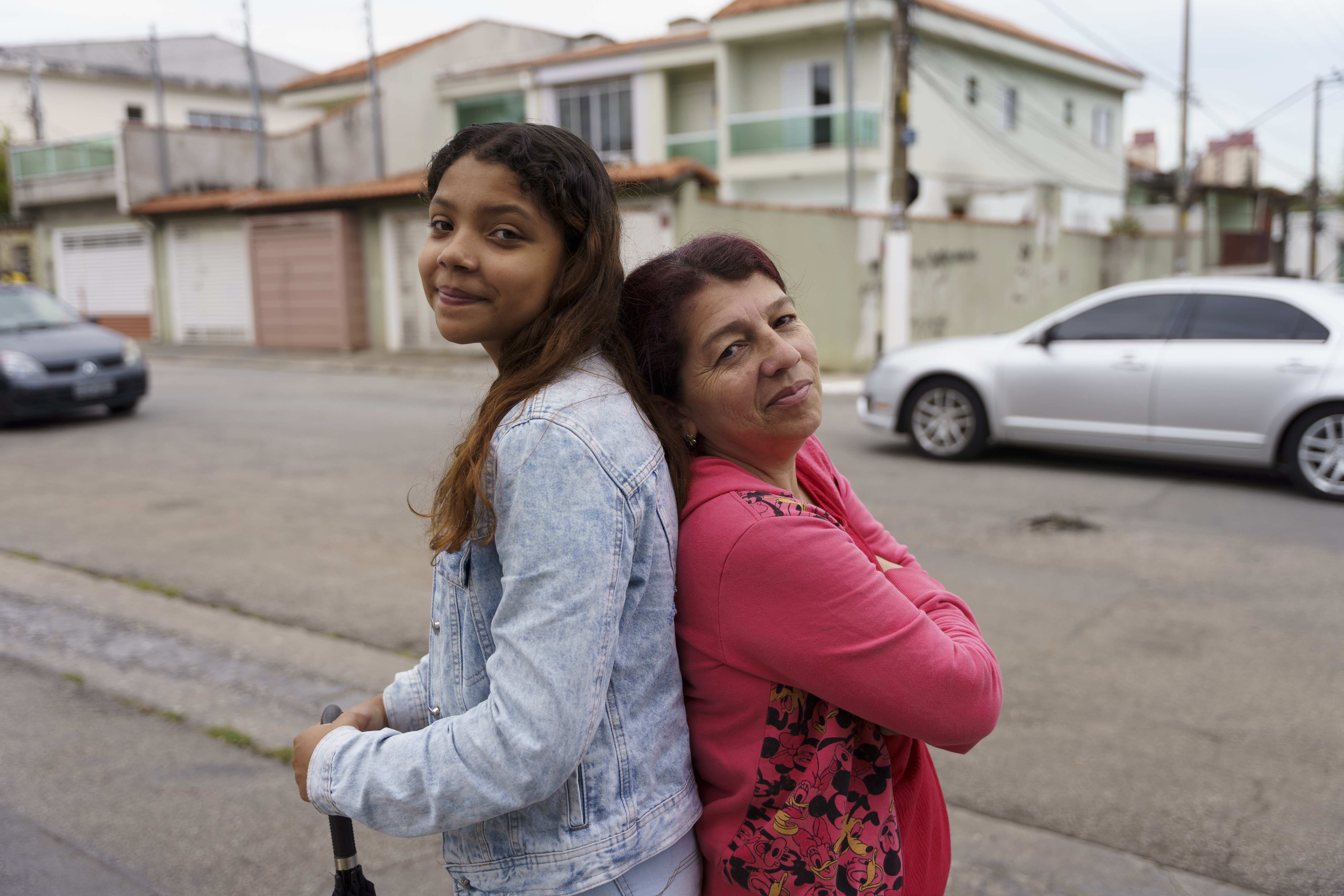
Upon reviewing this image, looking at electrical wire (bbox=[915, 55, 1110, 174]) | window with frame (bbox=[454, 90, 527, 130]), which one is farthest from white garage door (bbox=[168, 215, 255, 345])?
electrical wire (bbox=[915, 55, 1110, 174])

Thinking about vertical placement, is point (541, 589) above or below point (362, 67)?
→ below

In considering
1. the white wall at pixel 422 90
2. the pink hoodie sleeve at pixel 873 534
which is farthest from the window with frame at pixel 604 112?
the pink hoodie sleeve at pixel 873 534

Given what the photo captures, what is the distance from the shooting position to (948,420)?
8648 mm

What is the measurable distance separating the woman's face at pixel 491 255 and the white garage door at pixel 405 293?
19.9 m

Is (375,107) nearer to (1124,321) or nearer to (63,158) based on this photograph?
(63,158)

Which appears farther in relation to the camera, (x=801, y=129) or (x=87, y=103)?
(x=87, y=103)

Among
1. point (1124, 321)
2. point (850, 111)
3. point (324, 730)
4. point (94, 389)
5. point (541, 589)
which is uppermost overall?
point (850, 111)

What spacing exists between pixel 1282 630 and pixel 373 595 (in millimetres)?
4188

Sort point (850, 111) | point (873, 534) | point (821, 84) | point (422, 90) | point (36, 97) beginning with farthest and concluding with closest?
point (36, 97)
point (422, 90)
point (821, 84)
point (850, 111)
point (873, 534)

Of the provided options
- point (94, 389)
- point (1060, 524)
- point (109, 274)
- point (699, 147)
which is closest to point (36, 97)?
point (109, 274)

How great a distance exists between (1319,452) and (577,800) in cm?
740

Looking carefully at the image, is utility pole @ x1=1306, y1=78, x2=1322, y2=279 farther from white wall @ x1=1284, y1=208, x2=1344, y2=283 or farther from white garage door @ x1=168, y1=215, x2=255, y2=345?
white garage door @ x1=168, y1=215, x2=255, y2=345

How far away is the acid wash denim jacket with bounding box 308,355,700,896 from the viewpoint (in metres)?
1.18

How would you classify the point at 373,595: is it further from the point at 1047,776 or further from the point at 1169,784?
the point at 1169,784
